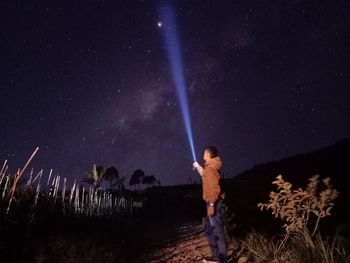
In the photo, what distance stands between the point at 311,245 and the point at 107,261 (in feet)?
12.5

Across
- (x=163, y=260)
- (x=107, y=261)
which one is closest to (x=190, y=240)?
(x=163, y=260)

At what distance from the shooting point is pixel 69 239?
7.04 meters

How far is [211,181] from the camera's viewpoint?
212 inches

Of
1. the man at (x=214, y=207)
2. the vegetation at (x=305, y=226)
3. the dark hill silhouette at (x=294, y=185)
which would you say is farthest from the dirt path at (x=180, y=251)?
the dark hill silhouette at (x=294, y=185)

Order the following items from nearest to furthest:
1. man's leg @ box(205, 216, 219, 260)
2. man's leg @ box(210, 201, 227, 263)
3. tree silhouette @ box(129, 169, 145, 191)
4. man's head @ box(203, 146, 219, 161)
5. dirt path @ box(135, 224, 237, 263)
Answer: man's leg @ box(210, 201, 227, 263) < man's leg @ box(205, 216, 219, 260) < man's head @ box(203, 146, 219, 161) < dirt path @ box(135, 224, 237, 263) < tree silhouette @ box(129, 169, 145, 191)

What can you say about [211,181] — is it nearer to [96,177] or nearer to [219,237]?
[219,237]

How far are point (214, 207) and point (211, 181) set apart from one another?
418mm

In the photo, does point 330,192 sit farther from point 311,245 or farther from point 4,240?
point 4,240

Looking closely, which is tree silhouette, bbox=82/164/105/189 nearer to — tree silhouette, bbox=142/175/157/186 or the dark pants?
the dark pants

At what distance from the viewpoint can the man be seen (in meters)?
5.32

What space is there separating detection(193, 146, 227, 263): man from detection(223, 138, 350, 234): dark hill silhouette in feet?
19.9

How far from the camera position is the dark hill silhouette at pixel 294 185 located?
15.7m

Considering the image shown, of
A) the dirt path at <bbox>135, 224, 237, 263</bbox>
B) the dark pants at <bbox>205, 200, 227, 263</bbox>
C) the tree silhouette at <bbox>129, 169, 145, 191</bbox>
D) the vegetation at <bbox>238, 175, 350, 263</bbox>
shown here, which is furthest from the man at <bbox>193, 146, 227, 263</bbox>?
the tree silhouette at <bbox>129, 169, 145, 191</bbox>

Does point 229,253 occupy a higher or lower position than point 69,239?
lower
